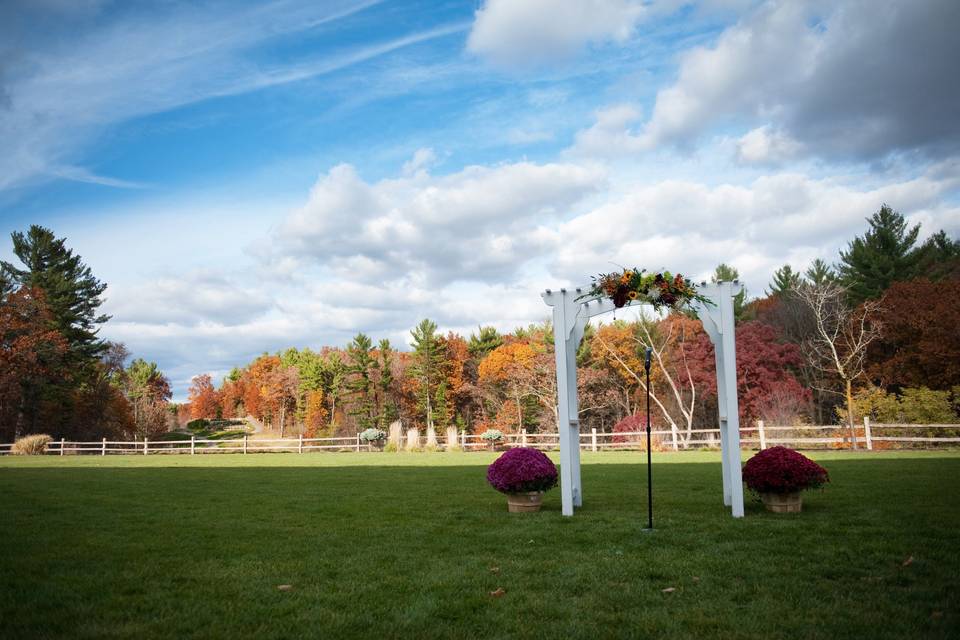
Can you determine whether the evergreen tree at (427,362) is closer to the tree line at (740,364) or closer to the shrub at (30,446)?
the tree line at (740,364)

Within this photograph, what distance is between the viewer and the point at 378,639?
162 inches

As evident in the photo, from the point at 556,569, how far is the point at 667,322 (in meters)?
35.2

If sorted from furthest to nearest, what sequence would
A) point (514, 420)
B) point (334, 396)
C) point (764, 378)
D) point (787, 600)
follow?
point (334, 396) → point (514, 420) → point (764, 378) → point (787, 600)

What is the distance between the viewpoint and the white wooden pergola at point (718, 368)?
8.38 m

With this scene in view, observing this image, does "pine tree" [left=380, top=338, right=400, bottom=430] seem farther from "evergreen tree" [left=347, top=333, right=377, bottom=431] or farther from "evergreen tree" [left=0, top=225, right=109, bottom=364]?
"evergreen tree" [left=0, top=225, right=109, bottom=364]

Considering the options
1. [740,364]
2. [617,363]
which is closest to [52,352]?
[617,363]

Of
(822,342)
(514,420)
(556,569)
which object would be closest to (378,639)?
(556,569)

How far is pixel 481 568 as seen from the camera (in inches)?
234

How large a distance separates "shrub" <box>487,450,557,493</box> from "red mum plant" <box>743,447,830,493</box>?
2862 millimetres

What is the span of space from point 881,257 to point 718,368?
119 feet

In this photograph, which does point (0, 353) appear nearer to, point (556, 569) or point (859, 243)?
point (556, 569)

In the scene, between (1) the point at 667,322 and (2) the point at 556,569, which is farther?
(1) the point at 667,322

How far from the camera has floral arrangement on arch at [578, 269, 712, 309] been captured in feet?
28.3

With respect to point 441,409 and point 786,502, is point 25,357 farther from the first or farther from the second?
point 786,502
